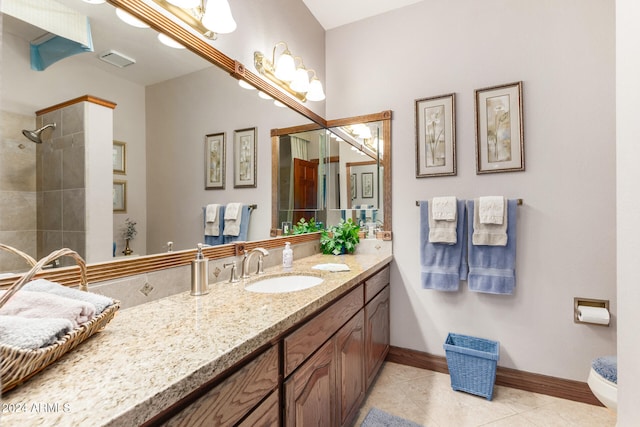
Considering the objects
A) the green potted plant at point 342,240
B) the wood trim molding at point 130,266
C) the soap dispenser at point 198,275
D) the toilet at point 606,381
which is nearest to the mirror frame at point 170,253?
the wood trim molding at point 130,266

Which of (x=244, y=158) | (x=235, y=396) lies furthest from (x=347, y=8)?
(x=235, y=396)

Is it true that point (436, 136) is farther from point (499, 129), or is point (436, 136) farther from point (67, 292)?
point (67, 292)

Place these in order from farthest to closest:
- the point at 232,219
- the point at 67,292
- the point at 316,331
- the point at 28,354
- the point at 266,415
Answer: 1. the point at 232,219
2. the point at 316,331
3. the point at 266,415
4. the point at 67,292
5. the point at 28,354

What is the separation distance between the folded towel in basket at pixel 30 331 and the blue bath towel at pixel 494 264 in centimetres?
211

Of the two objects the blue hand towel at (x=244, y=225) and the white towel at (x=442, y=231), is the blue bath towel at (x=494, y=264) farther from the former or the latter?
the blue hand towel at (x=244, y=225)

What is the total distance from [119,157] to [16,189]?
33 centimetres

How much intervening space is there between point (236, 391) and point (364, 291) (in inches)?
43.7

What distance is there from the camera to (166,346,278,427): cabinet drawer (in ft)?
2.15

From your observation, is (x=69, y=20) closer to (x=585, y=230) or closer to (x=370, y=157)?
(x=370, y=157)

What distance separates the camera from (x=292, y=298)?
116cm

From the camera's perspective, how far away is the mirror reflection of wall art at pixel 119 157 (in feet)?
3.54

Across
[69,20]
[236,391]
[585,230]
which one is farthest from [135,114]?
[585,230]

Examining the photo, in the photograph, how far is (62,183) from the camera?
0.91 meters

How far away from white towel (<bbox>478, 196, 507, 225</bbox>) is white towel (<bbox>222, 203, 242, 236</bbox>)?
1.54 metres
